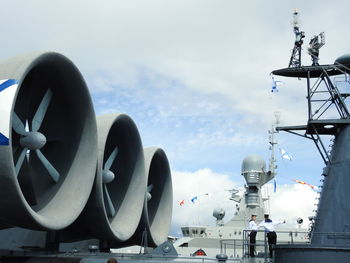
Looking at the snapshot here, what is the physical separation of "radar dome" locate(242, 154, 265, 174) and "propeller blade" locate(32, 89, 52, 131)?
22099 mm

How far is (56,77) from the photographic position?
1697 cm

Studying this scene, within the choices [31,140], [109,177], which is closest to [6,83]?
[31,140]

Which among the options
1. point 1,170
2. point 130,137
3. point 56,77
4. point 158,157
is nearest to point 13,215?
point 1,170

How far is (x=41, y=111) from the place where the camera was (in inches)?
643

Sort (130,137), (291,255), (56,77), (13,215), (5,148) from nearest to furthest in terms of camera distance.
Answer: (291,255), (5,148), (13,215), (56,77), (130,137)

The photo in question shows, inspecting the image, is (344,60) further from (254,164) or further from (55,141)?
(254,164)

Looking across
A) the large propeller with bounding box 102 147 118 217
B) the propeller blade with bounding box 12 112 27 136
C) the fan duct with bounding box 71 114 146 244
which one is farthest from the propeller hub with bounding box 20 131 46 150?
the large propeller with bounding box 102 147 118 217

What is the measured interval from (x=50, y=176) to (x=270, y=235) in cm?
952

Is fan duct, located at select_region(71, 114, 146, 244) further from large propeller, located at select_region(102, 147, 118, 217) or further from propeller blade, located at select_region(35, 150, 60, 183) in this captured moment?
propeller blade, located at select_region(35, 150, 60, 183)

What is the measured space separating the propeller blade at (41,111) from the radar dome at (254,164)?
72.5 feet

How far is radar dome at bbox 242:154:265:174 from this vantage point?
35656mm

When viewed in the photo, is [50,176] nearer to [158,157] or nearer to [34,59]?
[34,59]

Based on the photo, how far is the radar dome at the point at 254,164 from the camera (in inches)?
1404

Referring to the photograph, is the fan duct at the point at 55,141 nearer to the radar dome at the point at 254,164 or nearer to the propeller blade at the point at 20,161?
the propeller blade at the point at 20,161
